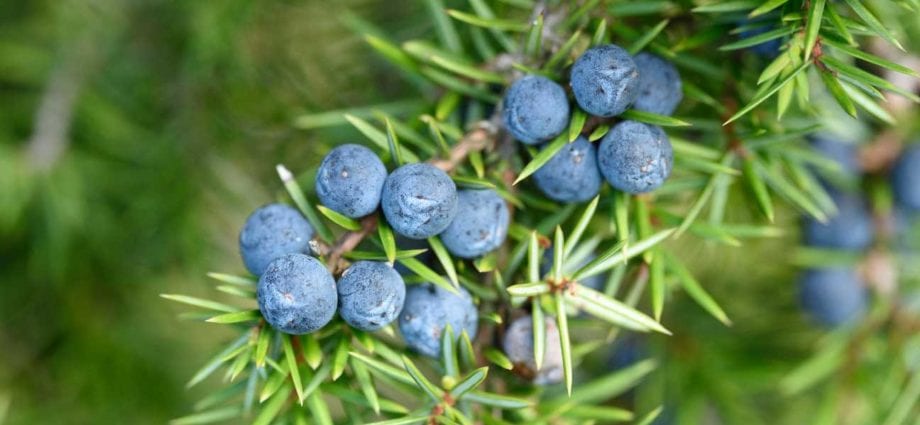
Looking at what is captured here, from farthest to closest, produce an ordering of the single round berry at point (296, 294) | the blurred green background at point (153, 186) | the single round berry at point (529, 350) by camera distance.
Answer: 1. the blurred green background at point (153, 186)
2. the single round berry at point (529, 350)
3. the single round berry at point (296, 294)

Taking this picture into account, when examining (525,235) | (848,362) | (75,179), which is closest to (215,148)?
(75,179)

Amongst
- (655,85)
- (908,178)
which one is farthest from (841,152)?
(655,85)

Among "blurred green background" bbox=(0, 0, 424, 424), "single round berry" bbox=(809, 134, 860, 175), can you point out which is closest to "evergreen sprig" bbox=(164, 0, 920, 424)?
"single round berry" bbox=(809, 134, 860, 175)

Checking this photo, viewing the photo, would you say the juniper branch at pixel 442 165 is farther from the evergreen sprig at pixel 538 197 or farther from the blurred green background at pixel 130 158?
the blurred green background at pixel 130 158

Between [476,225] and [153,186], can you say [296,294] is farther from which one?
[153,186]

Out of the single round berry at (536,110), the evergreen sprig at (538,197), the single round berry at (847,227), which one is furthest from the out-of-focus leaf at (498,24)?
the single round berry at (847,227)

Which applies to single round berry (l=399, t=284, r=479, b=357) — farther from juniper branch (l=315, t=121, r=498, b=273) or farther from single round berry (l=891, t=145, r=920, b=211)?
single round berry (l=891, t=145, r=920, b=211)

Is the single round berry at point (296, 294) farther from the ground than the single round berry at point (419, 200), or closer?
closer
